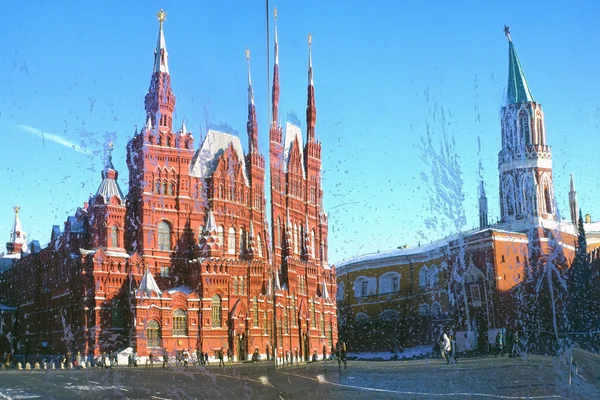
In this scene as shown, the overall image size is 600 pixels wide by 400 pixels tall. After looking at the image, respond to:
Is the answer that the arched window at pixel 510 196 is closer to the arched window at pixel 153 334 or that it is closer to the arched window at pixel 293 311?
the arched window at pixel 293 311

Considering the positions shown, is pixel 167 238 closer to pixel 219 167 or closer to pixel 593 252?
pixel 219 167

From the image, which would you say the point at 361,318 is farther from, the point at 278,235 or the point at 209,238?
the point at 209,238

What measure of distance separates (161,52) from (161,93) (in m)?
0.56

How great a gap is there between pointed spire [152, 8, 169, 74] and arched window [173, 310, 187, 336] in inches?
137

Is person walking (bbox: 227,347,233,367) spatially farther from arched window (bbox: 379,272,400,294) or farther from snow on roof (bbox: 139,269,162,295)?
arched window (bbox: 379,272,400,294)

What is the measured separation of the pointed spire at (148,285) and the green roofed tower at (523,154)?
5.45 meters

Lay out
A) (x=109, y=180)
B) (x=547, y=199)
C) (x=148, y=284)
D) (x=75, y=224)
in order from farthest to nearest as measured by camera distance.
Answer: (x=547, y=199)
(x=148, y=284)
(x=75, y=224)
(x=109, y=180)

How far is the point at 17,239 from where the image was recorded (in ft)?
26.9

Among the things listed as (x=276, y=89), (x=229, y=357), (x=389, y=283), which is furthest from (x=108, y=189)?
(x=389, y=283)

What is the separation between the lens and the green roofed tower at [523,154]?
1018cm

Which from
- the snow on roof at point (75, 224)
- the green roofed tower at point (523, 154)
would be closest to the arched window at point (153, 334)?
the snow on roof at point (75, 224)

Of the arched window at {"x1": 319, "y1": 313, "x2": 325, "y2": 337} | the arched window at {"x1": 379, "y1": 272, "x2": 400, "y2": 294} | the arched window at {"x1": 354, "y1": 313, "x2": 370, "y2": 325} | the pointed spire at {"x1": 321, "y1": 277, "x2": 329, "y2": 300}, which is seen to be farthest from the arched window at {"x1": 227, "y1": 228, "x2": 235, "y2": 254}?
the arched window at {"x1": 354, "y1": 313, "x2": 370, "y2": 325}

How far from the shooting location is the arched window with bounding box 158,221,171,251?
384 inches

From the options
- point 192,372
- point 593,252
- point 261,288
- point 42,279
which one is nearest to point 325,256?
point 261,288
